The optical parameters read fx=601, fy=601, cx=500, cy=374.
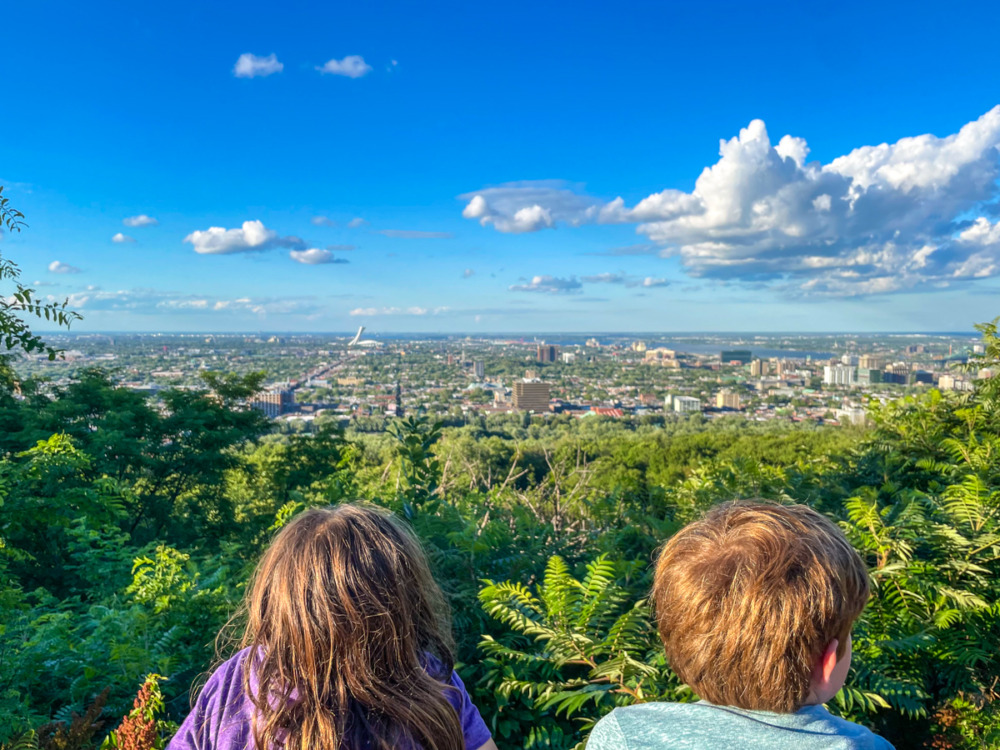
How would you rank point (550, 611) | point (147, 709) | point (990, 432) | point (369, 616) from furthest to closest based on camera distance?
point (990, 432), point (550, 611), point (147, 709), point (369, 616)

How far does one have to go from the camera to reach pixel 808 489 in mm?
4727

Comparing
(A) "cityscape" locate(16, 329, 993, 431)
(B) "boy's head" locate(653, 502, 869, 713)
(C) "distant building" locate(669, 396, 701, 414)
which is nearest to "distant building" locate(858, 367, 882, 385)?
(A) "cityscape" locate(16, 329, 993, 431)

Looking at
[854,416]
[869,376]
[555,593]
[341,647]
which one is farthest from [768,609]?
[869,376]

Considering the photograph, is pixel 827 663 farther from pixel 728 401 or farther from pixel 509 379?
pixel 509 379

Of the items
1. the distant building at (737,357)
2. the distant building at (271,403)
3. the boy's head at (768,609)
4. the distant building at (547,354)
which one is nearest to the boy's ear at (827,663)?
the boy's head at (768,609)

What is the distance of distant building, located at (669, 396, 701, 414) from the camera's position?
37306 mm

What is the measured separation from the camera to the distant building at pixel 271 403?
13.1 m

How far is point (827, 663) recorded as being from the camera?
1.30 meters

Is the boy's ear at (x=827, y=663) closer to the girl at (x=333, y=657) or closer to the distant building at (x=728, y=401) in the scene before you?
the girl at (x=333, y=657)

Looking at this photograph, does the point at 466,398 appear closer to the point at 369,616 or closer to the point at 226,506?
the point at 226,506

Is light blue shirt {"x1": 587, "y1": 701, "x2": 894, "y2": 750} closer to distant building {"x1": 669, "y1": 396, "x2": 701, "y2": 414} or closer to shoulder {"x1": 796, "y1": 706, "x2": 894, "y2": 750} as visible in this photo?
shoulder {"x1": 796, "y1": 706, "x2": 894, "y2": 750}

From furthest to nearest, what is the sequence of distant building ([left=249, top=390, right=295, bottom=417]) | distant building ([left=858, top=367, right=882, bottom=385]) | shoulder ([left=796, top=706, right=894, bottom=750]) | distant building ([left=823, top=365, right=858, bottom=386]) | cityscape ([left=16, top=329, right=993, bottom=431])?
distant building ([left=823, top=365, right=858, bottom=386]), distant building ([left=858, top=367, right=882, bottom=385]), cityscape ([left=16, top=329, right=993, bottom=431]), distant building ([left=249, top=390, right=295, bottom=417]), shoulder ([left=796, top=706, right=894, bottom=750])

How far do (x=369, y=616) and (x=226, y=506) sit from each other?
11.3 meters

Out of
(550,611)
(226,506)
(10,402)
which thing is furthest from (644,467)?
(550,611)
